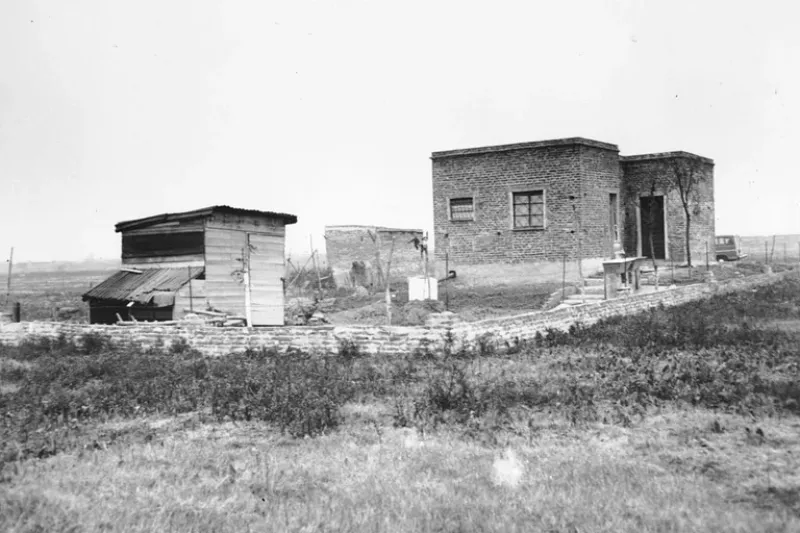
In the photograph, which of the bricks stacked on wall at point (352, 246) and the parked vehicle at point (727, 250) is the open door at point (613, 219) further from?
the parked vehicle at point (727, 250)

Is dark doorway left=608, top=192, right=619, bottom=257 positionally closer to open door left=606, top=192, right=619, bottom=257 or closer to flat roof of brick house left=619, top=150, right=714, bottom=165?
open door left=606, top=192, right=619, bottom=257

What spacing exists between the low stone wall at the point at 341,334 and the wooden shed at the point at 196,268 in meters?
2.35

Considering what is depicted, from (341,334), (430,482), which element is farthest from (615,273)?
(430,482)

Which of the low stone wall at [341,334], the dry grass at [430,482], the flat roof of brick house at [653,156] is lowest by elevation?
the dry grass at [430,482]

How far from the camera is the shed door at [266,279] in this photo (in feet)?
67.8

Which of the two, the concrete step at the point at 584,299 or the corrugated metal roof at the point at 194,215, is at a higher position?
the corrugated metal roof at the point at 194,215

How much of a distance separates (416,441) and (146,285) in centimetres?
1313

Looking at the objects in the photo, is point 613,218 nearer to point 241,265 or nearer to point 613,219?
point 613,219

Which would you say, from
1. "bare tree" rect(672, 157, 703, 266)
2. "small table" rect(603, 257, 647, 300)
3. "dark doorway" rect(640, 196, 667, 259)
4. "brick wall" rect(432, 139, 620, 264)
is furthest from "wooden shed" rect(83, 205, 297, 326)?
"bare tree" rect(672, 157, 703, 266)

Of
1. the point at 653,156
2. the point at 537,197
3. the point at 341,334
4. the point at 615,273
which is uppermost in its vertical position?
the point at 653,156

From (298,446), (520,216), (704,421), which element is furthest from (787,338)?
(520,216)

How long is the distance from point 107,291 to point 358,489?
15334 millimetres

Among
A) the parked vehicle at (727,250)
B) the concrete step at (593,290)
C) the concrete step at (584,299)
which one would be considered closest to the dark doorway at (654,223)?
the concrete step at (593,290)

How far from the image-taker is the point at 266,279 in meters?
21.1
